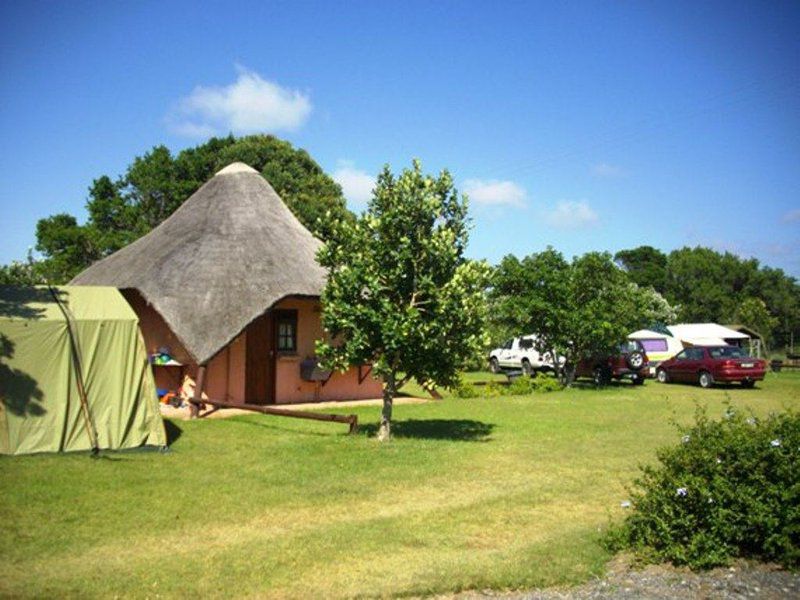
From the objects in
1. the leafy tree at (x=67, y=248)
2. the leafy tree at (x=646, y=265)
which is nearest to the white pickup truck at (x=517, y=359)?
the leafy tree at (x=67, y=248)

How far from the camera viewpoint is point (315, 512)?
853cm

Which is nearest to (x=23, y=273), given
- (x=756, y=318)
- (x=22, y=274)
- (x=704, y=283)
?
(x=22, y=274)

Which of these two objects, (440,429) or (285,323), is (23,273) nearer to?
(285,323)

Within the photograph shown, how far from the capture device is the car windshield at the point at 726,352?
27281mm

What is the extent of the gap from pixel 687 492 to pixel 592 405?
1413 centimetres

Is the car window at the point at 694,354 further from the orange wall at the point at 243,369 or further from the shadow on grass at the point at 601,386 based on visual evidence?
the orange wall at the point at 243,369

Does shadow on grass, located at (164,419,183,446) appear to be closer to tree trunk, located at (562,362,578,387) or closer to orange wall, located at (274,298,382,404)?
orange wall, located at (274,298,382,404)

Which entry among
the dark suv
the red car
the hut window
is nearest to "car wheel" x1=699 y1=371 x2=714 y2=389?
the red car

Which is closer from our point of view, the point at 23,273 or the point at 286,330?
the point at 286,330

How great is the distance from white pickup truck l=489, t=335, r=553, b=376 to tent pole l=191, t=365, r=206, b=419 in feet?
58.3

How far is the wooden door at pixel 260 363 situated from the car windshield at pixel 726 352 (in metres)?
17.8

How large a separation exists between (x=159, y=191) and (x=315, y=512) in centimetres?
3613

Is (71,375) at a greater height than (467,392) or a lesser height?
greater

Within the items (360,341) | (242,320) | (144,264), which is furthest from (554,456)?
(144,264)
